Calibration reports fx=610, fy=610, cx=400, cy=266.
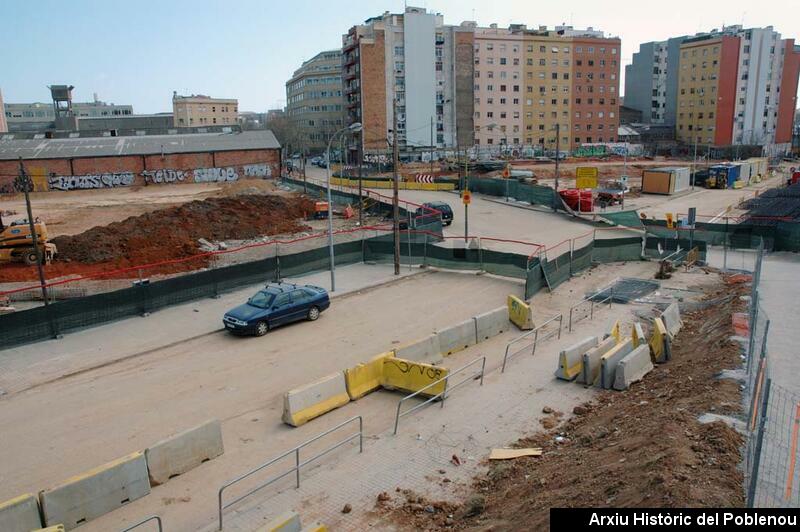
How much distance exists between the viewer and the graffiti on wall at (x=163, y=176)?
70031 millimetres

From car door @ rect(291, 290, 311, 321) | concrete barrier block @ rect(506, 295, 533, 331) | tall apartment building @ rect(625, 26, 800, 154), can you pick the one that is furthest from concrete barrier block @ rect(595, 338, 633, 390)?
tall apartment building @ rect(625, 26, 800, 154)

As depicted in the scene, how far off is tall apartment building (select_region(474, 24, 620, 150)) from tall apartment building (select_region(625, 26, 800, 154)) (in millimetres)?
13920

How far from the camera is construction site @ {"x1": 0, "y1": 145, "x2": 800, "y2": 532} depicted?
364 inches

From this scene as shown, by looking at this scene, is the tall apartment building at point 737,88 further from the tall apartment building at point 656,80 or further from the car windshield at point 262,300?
the car windshield at point 262,300

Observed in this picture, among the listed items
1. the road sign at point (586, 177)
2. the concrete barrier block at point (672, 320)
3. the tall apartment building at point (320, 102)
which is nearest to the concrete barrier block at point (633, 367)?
the concrete barrier block at point (672, 320)

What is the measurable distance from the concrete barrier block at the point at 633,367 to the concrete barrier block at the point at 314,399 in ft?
20.6

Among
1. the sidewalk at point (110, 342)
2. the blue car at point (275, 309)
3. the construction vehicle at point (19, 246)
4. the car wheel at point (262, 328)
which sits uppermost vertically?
the construction vehicle at point (19, 246)

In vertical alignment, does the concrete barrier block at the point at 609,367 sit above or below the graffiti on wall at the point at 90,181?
below

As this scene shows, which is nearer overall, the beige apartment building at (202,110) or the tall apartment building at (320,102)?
the tall apartment building at (320,102)

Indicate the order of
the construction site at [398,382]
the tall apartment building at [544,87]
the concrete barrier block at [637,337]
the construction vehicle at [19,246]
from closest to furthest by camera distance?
the construction site at [398,382] < the concrete barrier block at [637,337] < the construction vehicle at [19,246] < the tall apartment building at [544,87]

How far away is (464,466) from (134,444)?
6.66 meters

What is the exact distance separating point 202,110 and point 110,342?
475ft

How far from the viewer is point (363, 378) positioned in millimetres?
14383

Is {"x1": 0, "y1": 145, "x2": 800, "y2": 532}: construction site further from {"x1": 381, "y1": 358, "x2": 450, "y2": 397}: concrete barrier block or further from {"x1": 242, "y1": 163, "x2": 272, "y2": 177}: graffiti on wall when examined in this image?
{"x1": 242, "y1": 163, "x2": 272, "y2": 177}: graffiti on wall
